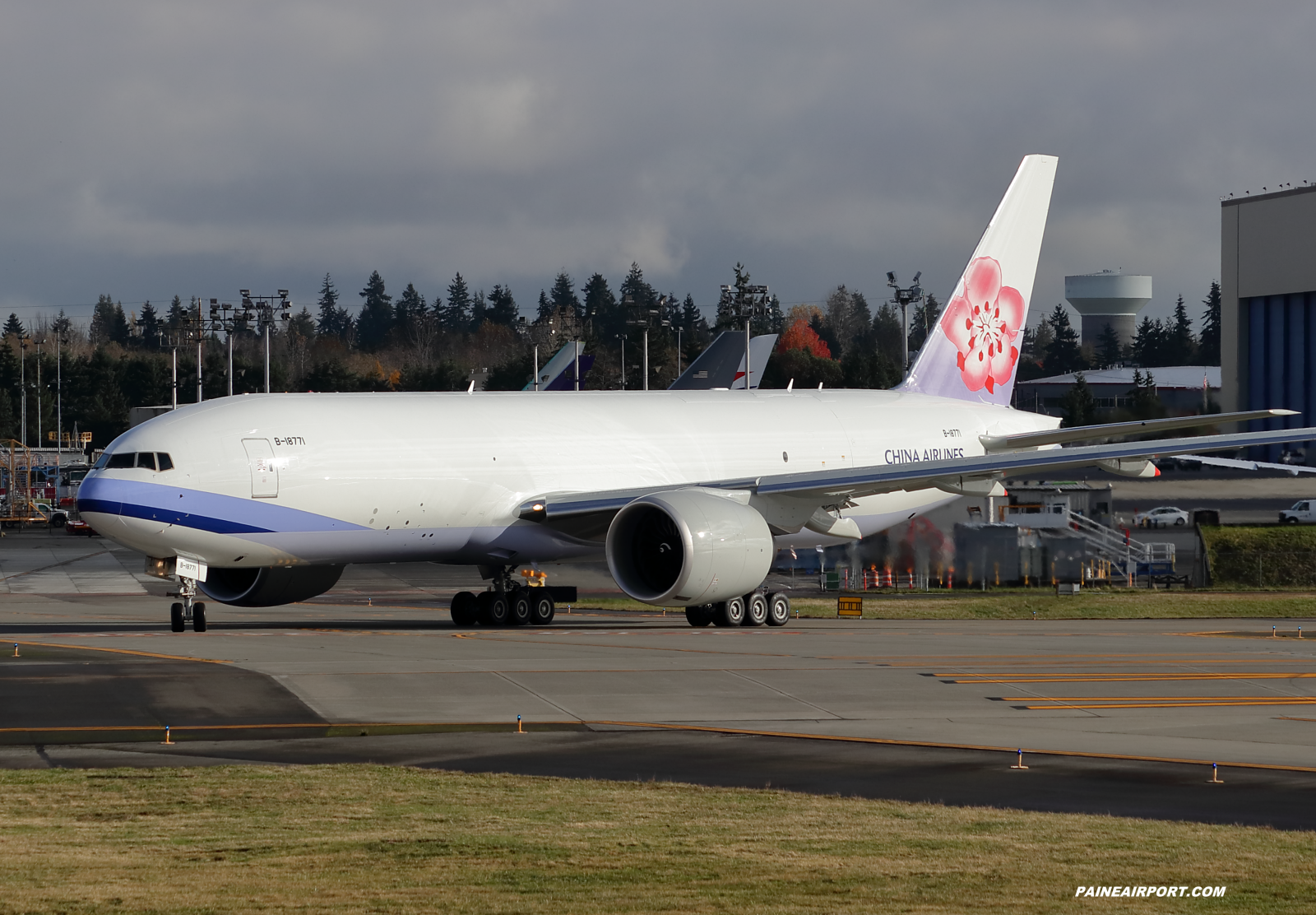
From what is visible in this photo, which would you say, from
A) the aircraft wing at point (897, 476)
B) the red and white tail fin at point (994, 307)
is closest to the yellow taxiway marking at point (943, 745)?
the aircraft wing at point (897, 476)

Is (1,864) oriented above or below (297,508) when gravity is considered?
below

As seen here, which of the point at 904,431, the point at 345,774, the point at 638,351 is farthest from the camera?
the point at 638,351

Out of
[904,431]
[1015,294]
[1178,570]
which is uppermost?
[1015,294]

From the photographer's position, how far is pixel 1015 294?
136 feet

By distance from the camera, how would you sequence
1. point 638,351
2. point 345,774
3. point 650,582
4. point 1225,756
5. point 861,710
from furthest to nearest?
1. point 638,351
2. point 650,582
3. point 861,710
4. point 1225,756
5. point 345,774

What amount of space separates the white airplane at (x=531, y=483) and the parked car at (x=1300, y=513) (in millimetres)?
34356

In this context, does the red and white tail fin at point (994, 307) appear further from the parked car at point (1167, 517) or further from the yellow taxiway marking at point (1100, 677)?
the parked car at point (1167, 517)

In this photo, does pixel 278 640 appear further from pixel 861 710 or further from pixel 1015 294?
pixel 1015 294

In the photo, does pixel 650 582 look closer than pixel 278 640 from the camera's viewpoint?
No

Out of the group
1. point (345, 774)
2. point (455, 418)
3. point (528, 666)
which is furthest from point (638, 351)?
point (345, 774)

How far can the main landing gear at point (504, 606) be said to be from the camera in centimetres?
3278

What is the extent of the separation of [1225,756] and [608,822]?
22.7 ft

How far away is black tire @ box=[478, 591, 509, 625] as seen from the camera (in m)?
32.7

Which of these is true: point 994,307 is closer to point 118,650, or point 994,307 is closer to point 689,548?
point 689,548
